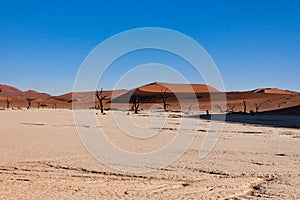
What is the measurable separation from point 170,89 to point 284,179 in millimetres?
139522

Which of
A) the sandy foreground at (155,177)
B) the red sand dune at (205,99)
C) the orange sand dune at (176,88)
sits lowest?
the sandy foreground at (155,177)

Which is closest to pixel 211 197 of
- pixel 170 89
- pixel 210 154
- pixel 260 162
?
pixel 260 162

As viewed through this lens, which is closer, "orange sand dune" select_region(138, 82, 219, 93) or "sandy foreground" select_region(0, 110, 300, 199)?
"sandy foreground" select_region(0, 110, 300, 199)

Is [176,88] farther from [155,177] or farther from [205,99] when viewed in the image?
[155,177]

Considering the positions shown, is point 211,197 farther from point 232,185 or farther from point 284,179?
point 284,179

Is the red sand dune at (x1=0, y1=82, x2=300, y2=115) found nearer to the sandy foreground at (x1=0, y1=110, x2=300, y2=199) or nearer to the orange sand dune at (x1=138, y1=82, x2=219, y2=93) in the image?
the orange sand dune at (x1=138, y1=82, x2=219, y2=93)

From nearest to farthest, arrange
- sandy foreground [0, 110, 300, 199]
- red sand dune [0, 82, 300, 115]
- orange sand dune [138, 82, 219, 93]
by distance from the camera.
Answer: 1. sandy foreground [0, 110, 300, 199]
2. red sand dune [0, 82, 300, 115]
3. orange sand dune [138, 82, 219, 93]

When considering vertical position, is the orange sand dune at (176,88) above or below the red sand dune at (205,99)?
above

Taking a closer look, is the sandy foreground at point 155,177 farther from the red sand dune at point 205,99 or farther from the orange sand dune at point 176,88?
the orange sand dune at point 176,88

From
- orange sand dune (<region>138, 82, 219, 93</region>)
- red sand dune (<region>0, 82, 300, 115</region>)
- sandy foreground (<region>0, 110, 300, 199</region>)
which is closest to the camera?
sandy foreground (<region>0, 110, 300, 199</region>)

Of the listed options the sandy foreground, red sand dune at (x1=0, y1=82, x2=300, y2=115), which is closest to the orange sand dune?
red sand dune at (x1=0, y1=82, x2=300, y2=115)

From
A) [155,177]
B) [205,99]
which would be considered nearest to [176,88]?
[205,99]

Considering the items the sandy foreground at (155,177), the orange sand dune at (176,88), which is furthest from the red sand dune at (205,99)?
the sandy foreground at (155,177)

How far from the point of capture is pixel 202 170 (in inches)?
381
